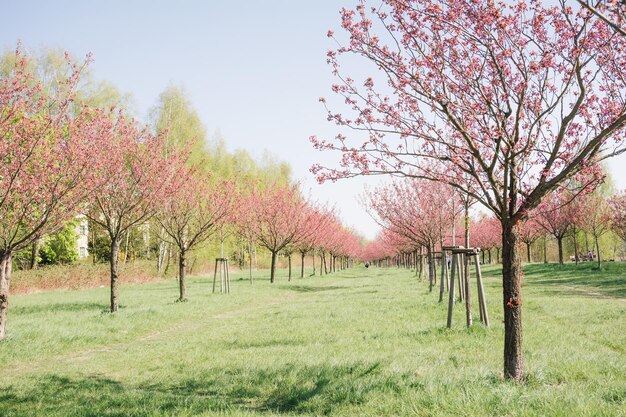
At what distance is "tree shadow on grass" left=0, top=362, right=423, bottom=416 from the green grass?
0.09ft

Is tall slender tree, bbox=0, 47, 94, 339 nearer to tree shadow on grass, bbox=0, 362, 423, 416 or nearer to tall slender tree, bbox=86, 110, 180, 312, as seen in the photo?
tall slender tree, bbox=86, 110, 180, 312

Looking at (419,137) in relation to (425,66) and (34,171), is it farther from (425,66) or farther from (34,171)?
(34,171)

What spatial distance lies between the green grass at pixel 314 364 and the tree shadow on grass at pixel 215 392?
0.03m

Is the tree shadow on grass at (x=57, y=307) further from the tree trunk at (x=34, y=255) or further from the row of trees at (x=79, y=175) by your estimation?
the tree trunk at (x=34, y=255)

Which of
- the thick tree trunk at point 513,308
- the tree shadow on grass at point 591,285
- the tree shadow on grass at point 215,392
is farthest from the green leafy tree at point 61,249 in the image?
the thick tree trunk at point 513,308

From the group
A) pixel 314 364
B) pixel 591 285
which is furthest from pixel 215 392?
pixel 591 285

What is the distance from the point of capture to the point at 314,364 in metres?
→ 8.00

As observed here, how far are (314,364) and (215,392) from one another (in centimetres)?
184

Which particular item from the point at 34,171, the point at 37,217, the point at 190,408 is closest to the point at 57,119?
the point at 34,171

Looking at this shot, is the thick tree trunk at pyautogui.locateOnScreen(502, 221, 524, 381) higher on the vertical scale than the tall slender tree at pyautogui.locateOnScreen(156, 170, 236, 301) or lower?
lower

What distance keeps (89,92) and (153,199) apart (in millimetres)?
26765

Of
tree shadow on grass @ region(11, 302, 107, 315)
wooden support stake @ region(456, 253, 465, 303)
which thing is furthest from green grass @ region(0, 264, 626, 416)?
tree shadow on grass @ region(11, 302, 107, 315)

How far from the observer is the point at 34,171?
13.1 metres

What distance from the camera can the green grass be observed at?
18.7 feet
